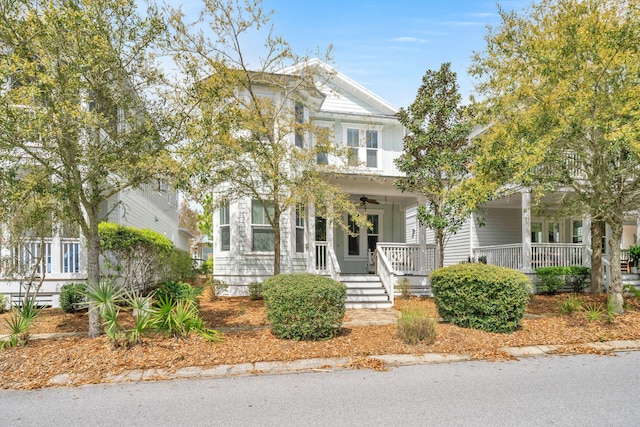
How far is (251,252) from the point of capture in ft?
42.3

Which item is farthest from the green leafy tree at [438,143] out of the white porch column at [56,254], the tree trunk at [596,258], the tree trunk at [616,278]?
the white porch column at [56,254]

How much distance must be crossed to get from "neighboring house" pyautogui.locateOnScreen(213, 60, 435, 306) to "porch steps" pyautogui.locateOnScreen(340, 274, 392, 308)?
0.03 metres

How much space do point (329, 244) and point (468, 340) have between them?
20.0 feet

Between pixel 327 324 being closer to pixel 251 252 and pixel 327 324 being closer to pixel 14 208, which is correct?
pixel 14 208

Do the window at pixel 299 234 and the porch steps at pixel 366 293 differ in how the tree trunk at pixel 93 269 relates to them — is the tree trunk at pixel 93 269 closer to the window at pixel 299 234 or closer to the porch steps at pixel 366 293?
the porch steps at pixel 366 293

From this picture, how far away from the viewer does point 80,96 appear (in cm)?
643

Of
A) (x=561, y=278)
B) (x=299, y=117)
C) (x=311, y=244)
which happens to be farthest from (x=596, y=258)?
(x=299, y=117)

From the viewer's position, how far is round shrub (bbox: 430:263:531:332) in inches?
291

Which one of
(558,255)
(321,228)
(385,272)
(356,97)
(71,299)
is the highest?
(356,97)

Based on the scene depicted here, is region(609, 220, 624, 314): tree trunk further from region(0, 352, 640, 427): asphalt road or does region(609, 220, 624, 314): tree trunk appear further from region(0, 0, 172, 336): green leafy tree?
region(0, 0, 172, 336): green leafy tree

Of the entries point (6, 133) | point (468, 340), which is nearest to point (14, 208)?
point (6, 133)

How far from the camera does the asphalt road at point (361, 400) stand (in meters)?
4.08

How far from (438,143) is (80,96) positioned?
29.5ft

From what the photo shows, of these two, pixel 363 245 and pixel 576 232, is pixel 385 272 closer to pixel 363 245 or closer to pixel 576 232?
pixel 363 245
